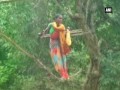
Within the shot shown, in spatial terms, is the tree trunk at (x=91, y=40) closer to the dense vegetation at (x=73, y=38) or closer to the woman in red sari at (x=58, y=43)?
the dense vegetation at (x=73, y=38)

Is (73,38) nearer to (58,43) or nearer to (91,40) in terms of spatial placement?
(91,40)

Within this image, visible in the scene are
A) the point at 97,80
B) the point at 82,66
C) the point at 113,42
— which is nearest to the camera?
the point at 97,80

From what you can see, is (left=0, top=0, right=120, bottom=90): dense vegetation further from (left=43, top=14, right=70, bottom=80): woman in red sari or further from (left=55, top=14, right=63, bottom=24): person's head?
(left=55, top=14, right=63, bottom=24): person's head

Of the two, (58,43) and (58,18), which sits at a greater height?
(58,18)

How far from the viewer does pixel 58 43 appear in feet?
21.5

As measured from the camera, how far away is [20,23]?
32.6 feet

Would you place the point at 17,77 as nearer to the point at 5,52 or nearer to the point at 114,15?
the point at 5,52

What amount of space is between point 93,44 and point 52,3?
1644 mm

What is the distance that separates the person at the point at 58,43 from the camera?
6.30m

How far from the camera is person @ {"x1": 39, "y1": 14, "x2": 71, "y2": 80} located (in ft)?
20.7

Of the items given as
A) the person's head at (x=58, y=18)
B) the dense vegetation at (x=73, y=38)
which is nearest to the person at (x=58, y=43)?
the person's head at (x=58, y=18)

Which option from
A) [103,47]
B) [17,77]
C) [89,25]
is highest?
[89,25]

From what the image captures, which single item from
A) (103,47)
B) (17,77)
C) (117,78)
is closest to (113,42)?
(103,47)

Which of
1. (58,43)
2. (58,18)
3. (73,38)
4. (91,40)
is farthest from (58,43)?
(73,38)
